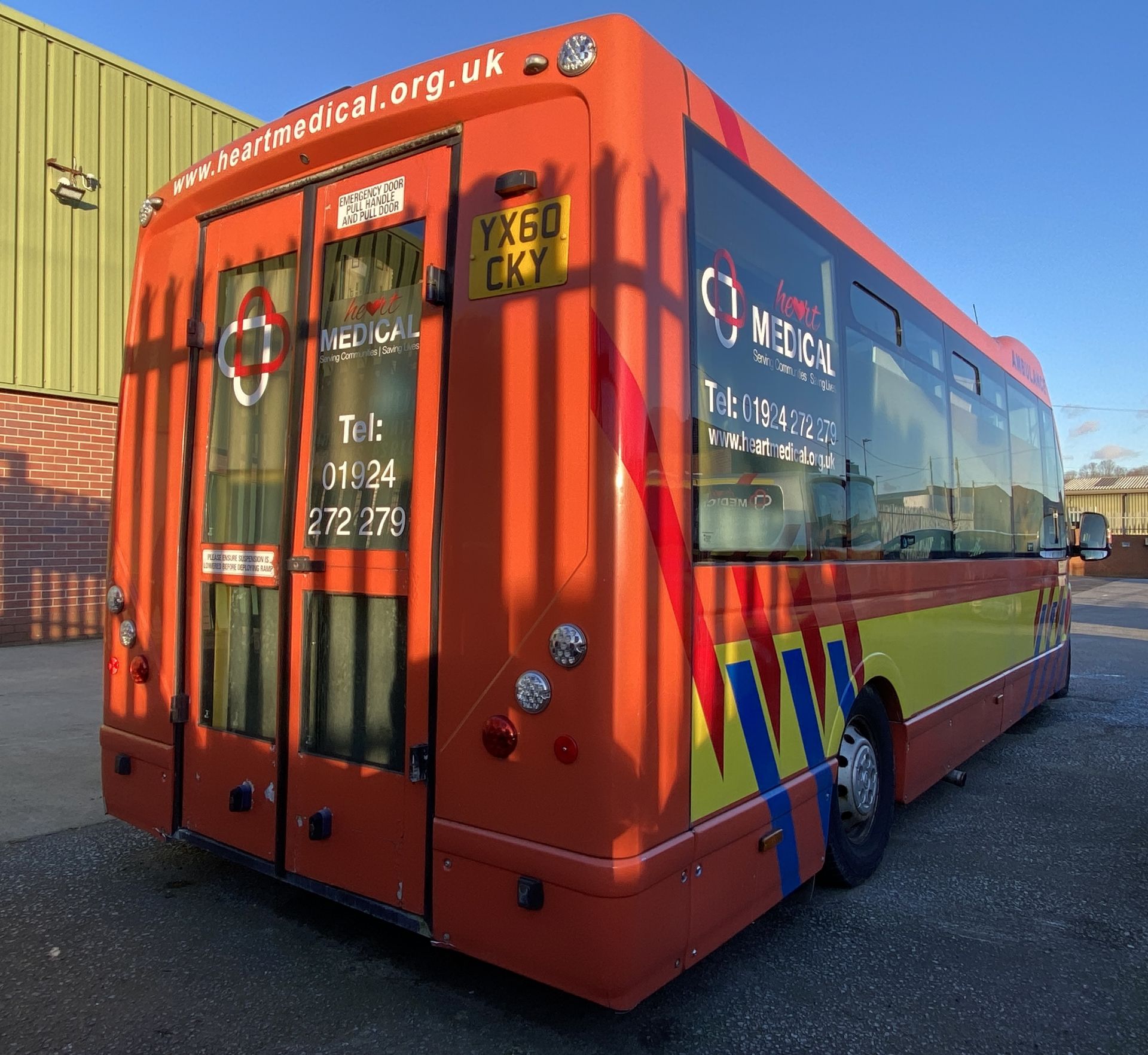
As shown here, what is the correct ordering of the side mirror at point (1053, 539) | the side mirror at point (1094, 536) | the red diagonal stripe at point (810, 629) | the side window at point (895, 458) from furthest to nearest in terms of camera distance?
1. the side mirror at point (1094, 536)
2. the side mirror at point (1053, 539)
3. the side window at point (895, 458)
4. the red diagonal stripe at point (810, 629)

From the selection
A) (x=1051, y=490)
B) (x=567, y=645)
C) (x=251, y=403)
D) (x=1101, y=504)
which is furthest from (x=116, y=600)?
(x=1101, y=504)

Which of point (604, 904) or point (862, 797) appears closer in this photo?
point (604, 904)

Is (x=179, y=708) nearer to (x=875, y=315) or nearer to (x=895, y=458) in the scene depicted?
(x=895, y=458)

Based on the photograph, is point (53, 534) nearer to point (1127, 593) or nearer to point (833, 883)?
point (833, 883)

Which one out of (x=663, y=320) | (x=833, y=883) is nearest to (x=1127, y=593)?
(x=833, y=883)

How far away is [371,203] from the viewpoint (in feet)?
10.6

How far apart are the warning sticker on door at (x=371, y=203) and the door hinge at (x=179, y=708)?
1956 mm

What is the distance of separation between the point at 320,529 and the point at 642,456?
4.37ft

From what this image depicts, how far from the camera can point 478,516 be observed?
2787 millimetres

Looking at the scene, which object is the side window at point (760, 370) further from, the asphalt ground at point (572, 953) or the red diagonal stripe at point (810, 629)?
the asphalt ground at point (572, 953)

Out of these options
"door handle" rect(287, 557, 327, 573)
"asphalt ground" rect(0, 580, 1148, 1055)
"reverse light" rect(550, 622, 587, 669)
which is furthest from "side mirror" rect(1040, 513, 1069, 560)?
"door handle" rect(287, 557, 327, 573)

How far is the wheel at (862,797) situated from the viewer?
3918 mm

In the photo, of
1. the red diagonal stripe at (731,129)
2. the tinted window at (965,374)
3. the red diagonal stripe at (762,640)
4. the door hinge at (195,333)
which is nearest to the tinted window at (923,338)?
the tinted window at (965,374)

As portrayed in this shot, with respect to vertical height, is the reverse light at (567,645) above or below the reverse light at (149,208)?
below
